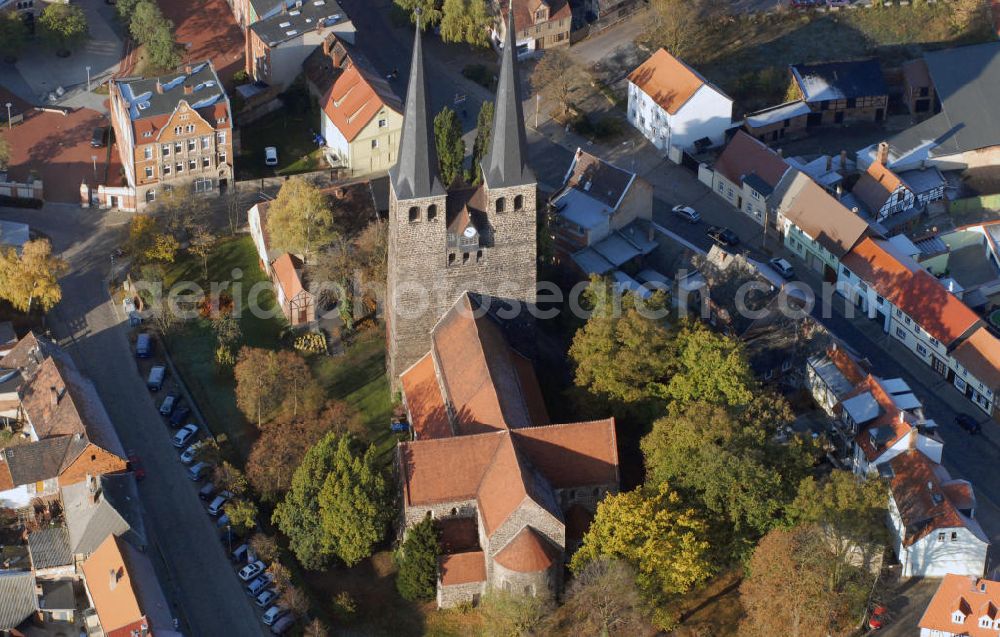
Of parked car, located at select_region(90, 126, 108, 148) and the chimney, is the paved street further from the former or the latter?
the chimney

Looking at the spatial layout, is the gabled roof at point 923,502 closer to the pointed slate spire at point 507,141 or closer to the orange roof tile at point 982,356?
the orange roof tile at point 982,356

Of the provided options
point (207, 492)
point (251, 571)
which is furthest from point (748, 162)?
point (251, 571)

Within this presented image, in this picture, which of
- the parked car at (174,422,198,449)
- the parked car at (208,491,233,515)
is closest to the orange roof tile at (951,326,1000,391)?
the parked car at (208,491,233,515)

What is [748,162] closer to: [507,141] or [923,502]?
[507,141]

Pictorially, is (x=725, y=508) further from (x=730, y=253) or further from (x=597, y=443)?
(x=730, y=253)

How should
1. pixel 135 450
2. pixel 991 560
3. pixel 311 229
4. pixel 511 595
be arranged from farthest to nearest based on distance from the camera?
pixel 311 229, pixel 135 450, pixel 991 560, pixel 511 595

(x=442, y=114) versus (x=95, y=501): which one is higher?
(x=442, y=114)

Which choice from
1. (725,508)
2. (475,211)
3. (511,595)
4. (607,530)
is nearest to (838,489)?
(725,508)
